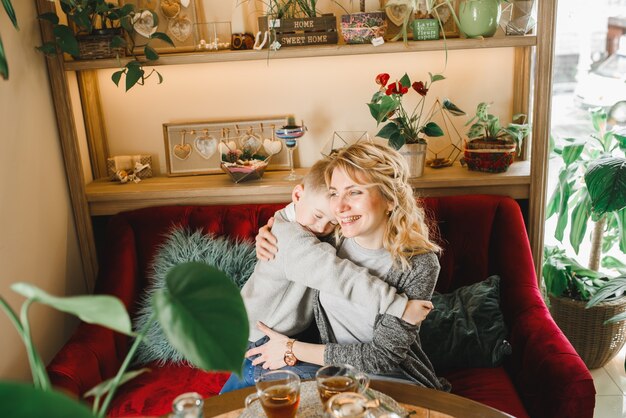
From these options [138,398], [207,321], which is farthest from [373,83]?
[207,321]

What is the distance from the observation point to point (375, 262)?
1.68m

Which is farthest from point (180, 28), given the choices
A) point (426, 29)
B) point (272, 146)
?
point (426, 29)

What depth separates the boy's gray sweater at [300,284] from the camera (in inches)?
61.9

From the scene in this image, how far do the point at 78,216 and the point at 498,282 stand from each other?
63.3 inches

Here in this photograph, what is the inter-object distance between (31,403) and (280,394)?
0.75 metres

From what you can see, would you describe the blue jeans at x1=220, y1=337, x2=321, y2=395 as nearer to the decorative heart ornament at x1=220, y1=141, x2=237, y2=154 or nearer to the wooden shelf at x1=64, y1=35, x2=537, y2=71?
the decorative heart ornament at x1=220, y1=141, x2=237, y2=154

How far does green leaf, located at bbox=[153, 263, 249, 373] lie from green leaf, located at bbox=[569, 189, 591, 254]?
7.28ft

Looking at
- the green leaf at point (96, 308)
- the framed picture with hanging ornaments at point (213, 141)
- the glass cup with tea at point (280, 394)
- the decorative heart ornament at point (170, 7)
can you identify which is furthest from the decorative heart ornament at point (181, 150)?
the green leaf at point (96, 308)

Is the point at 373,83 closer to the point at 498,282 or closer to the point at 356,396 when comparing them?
the point at 498,282

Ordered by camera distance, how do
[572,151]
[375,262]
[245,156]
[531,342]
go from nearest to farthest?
[375,262]
[531,342]
[245,156]
[572,151]

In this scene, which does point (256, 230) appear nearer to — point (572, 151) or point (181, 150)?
point (181, 150)

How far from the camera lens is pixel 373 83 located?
2490mm

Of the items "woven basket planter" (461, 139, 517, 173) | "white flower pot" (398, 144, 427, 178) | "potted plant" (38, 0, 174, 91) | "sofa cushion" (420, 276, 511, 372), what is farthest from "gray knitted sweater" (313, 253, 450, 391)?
"potted plant" (38, 0, 174, 91)

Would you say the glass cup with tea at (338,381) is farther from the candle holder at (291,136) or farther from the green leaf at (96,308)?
the candle holder at (291,136)
